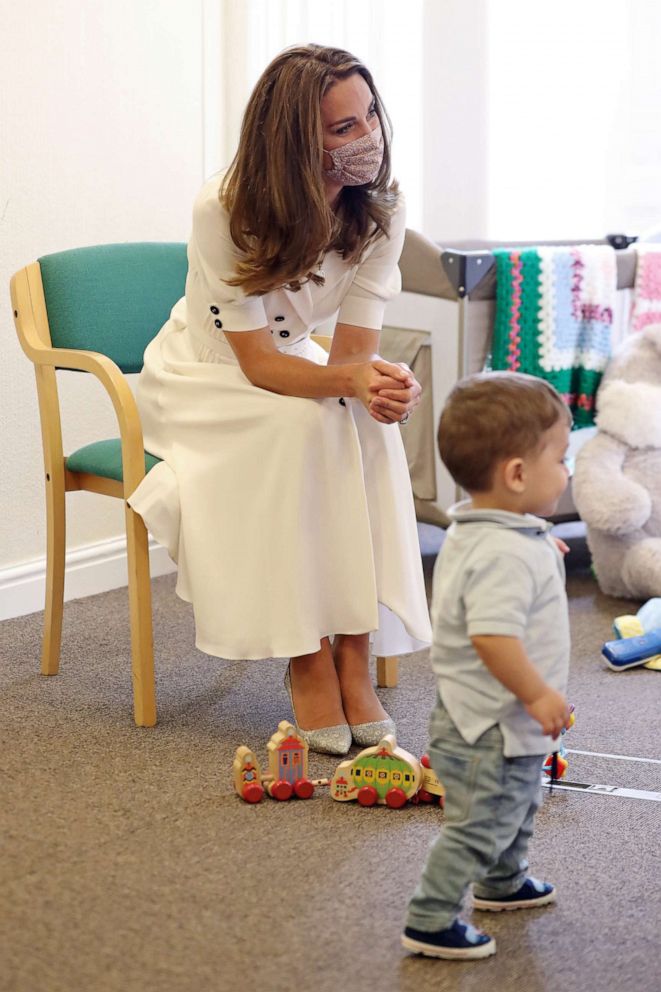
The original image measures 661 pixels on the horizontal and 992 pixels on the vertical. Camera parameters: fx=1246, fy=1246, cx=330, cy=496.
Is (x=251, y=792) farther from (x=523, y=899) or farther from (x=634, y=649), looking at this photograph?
(x=634, y=649)

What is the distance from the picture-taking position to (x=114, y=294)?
2018 mm

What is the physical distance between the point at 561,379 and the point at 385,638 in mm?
920

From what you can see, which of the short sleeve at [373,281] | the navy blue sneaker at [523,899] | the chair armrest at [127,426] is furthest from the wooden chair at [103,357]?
the navy blue sneaker at [523,899]

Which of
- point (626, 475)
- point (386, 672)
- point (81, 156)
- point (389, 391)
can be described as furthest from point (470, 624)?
point (81, 156)

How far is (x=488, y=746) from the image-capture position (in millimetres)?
1175

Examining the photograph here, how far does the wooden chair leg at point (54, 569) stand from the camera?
1.98 metres

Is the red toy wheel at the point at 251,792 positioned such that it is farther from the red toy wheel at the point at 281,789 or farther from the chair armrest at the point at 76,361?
the chair armrest at the point at 76,361

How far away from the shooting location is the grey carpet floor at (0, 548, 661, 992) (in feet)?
3.91

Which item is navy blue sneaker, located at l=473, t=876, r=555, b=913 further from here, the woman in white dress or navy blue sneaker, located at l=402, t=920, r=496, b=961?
the woman in white dress

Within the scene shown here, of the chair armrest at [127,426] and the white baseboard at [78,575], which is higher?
the chair armrest at [127,426]

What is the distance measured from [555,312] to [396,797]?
128cm

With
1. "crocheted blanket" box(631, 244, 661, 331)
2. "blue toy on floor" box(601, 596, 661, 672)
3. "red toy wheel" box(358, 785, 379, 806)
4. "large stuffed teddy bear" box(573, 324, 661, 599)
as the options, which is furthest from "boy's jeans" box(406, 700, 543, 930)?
"crocheted blanket" box(631, 244, 661, 331)

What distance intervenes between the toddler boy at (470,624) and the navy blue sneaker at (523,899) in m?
0.09

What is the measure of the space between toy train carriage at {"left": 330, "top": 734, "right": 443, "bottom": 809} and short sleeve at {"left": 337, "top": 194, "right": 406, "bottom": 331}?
2.11 feet
